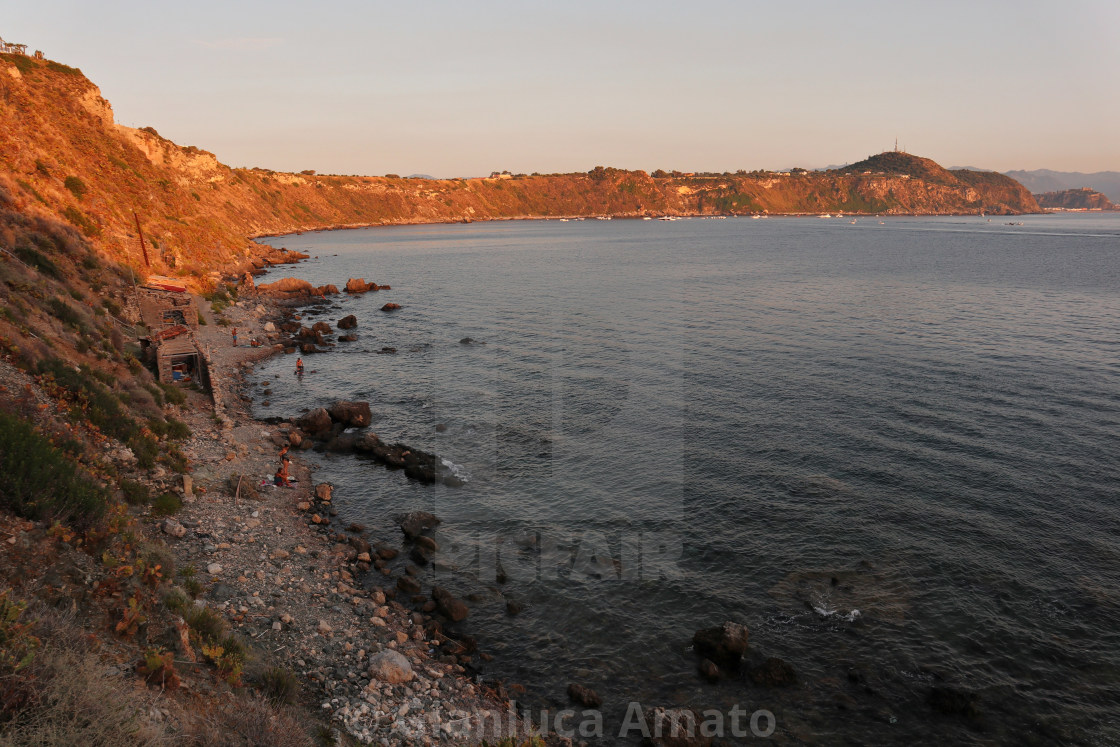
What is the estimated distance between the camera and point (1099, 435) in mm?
32938

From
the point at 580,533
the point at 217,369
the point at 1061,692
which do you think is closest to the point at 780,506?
the point at 580,533

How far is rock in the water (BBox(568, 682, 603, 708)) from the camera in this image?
17.8 meters

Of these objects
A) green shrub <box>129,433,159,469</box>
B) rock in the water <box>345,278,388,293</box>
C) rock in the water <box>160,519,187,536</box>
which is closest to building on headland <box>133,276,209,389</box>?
green shrub <box>129,433,159,469</box>

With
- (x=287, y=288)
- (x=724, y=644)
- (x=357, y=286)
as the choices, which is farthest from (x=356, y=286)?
(x=724, y=644)

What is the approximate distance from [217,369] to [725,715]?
45.0m

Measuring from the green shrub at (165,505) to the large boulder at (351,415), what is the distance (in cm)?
1573

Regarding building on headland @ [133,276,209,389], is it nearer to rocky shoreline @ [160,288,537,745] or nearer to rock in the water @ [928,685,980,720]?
rocky shoreline @ [160,288,537,745]

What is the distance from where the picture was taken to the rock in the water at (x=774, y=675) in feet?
60.0

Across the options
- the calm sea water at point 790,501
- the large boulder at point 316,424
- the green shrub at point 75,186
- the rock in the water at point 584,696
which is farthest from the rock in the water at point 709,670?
the green shrub at point 75,186

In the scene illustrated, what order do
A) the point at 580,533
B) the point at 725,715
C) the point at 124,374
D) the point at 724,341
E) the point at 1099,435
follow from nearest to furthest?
1. the point at 725,715
2. the point at 580,533
3. the point at 124,374
4. the point at 1099,435
5. the point at 724,341

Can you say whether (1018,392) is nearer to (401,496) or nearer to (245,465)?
(401,496)

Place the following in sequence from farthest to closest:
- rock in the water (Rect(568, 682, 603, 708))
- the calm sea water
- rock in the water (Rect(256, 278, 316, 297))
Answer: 1. rock in the water (Rect(256, 278, 316, 297))
2. the calm sea water
3. rock in the water (Rect(568, 682, 603, 708))

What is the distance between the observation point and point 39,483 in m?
13.9

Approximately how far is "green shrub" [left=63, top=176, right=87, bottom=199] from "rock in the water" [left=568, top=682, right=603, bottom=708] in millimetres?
67019
